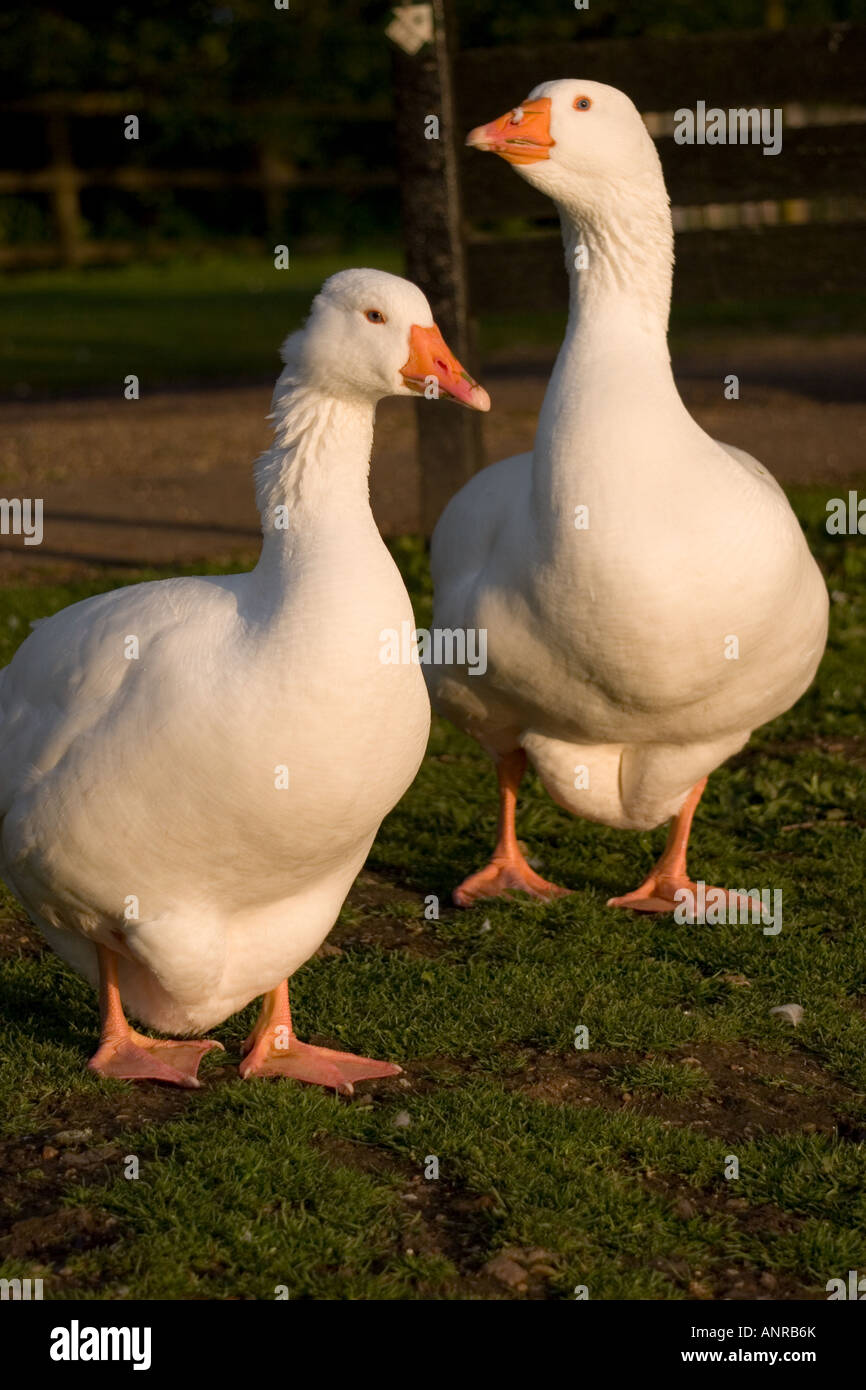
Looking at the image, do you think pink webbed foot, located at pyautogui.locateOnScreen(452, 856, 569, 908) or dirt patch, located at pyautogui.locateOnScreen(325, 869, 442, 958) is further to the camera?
pink webbed foot, located at pyautogui.locateOnScreen(452, 856, 569, 908)

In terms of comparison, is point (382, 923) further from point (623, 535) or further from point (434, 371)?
point (434, 371)

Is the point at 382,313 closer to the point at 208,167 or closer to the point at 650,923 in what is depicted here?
the point at 650,923

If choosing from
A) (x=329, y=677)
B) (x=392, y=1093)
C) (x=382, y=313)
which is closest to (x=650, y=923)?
(x=392, y=1093)

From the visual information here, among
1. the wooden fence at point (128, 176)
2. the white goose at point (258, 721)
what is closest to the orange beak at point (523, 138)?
the white goose at point (258, 721)

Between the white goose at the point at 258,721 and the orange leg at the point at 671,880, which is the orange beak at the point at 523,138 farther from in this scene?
the orange leg at the point at 671,880

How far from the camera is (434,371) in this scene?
12.8ft

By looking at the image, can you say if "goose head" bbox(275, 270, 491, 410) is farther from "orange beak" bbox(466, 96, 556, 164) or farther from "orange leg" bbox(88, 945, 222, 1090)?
"orange leg" bbox(88, 945, 222, 1090)

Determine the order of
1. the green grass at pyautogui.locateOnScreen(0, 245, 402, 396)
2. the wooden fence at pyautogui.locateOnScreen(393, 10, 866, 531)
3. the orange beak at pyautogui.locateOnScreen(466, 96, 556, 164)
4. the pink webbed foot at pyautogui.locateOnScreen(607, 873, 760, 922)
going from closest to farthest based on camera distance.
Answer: the orange beak at pyautogui.locateOnScreen(466, 96, 556, 164) < the pink webbed foot at pyautogui.locateOnScreen(607, 873, 760, 922) < the wooden fence at pyautogui.locateOnScreen(393, 10, 866, 531) < the green grass at pyautogui.locateOnScreen(0, 245, 402, 396)

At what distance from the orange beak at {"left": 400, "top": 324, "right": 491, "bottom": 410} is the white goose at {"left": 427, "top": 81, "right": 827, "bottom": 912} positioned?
1006 mm

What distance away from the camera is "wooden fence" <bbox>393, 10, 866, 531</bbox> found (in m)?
8.85

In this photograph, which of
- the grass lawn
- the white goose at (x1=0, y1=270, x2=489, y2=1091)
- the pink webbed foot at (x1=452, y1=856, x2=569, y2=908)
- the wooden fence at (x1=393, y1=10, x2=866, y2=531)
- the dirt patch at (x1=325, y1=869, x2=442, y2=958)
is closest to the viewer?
the grass lawn

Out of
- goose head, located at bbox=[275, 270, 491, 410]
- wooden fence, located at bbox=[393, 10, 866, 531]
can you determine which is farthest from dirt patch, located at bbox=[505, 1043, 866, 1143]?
wooden fence, located at bbox=[393, 10, 866, 531]

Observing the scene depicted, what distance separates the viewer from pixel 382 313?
12.9ft

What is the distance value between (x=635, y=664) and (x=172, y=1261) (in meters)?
2.25
